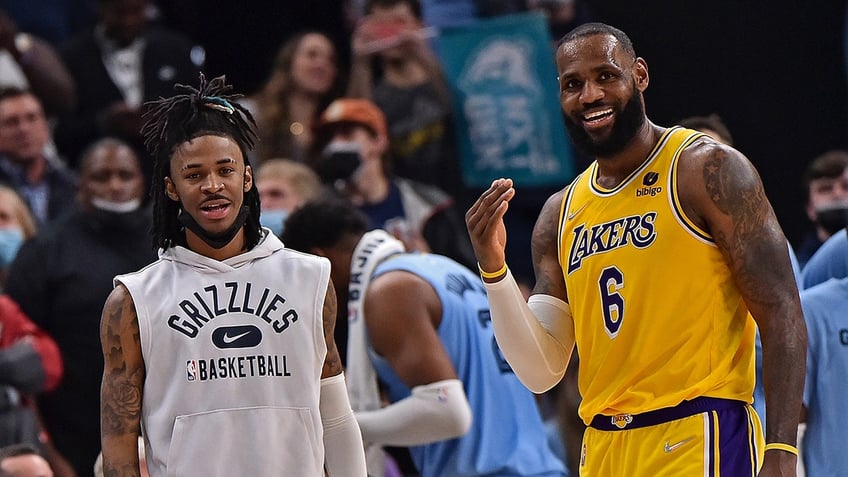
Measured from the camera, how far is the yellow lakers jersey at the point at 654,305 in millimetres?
4109

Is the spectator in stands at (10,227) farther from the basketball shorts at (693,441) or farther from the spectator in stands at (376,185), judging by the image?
the basketball shorts at (693,441)

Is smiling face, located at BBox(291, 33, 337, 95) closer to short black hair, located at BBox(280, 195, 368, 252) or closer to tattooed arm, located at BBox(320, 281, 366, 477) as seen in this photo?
short black hair, located at BBox(280, 195, 368, 252)

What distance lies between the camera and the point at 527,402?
5945 mm

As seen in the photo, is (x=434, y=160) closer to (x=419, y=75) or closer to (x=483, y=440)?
(x=419, y=75)

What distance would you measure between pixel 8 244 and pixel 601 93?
4433 millimetres

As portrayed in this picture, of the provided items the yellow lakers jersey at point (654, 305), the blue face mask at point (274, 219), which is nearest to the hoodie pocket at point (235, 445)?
the yellow lakers jersey at point (654, 305)

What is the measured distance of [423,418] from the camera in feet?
18.1

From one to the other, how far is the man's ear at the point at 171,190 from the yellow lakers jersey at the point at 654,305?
3.89 ft

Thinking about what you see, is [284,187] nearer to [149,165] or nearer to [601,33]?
[149,165]

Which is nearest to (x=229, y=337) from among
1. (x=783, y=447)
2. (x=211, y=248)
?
(x=211, y=248)

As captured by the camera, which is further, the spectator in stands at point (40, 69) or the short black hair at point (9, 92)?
the spectator in stands at point (40, 69)

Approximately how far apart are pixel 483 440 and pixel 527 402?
283mm

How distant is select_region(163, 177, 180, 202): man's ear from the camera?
4270 mm

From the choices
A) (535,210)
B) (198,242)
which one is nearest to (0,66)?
(535,210)
